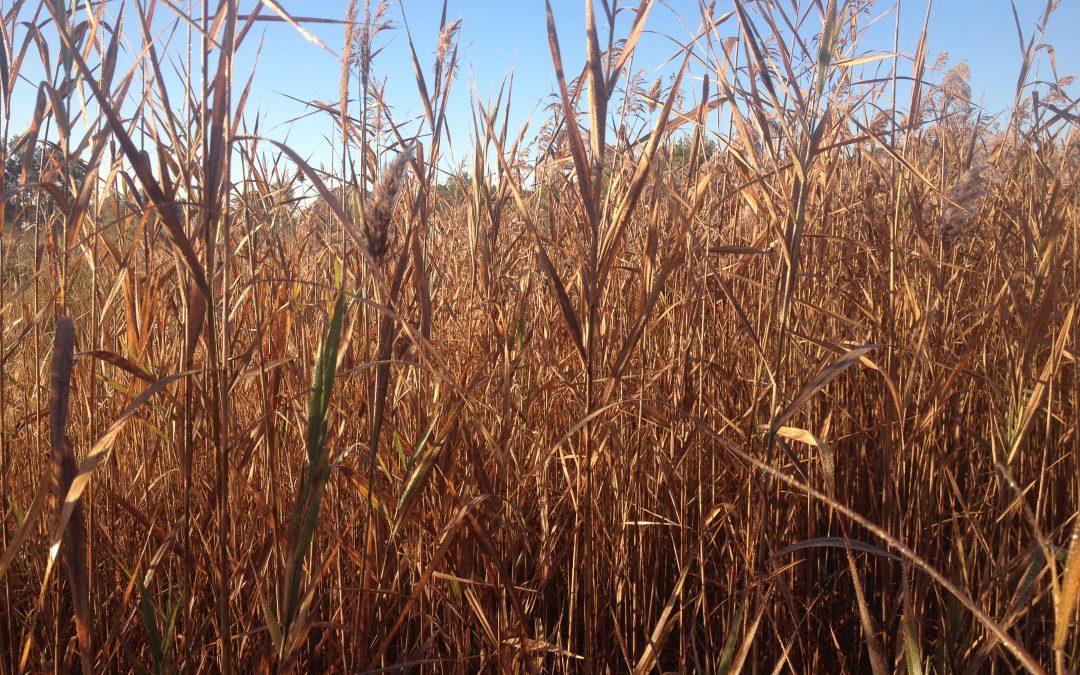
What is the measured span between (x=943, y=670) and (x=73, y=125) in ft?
5.45

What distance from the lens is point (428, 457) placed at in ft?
3.00

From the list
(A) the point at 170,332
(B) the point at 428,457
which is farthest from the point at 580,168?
(A) the point at 170,332

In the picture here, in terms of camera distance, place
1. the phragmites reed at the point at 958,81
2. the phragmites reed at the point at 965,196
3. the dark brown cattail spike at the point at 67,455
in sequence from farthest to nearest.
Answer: the phragmites reed at the point at 958,81, the phragmites reed at the point at 965,196, the dark brown cattail spike at the point at 67,455

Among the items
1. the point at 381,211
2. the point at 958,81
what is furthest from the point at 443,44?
the point at 958,81

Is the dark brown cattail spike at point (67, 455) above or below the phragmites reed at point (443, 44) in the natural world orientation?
below

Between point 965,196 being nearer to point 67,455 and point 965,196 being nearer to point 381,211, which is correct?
point 381,211

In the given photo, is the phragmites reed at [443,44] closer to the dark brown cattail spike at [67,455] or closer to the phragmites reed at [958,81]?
the dark brown cattail spike at [67,455]

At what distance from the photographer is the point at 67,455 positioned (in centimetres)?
72

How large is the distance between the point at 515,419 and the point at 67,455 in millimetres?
647

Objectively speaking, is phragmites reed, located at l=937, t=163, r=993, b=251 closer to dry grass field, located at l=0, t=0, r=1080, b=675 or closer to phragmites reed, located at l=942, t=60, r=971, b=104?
dry grass field, located at l=0, t=0, r=1080, b=675

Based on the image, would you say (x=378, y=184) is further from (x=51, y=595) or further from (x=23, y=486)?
(x=23, y=486)

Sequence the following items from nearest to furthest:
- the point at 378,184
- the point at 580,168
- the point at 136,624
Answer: the point at 378,184 < the point at 580,168 < the point at 136,624

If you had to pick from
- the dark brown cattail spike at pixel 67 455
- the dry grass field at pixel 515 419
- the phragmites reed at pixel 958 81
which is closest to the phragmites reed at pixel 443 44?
the dry grass field at pixel 515 419

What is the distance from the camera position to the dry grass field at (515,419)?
33.0 inches
